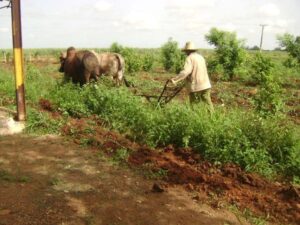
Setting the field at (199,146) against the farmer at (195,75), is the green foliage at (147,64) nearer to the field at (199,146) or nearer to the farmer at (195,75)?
the field at (199,146)

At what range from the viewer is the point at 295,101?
47.3ft

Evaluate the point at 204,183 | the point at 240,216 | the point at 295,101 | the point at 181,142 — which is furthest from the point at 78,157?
the point at 295,101

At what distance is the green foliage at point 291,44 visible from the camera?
21156mm

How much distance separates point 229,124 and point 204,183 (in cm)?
147

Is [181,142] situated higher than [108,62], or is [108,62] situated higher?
[108,62]

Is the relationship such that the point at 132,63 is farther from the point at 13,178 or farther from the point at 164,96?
the point at 13,178

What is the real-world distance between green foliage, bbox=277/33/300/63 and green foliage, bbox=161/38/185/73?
776 centimetres

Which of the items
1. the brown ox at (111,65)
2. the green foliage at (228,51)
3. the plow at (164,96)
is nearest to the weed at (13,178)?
the plow at (164,96)

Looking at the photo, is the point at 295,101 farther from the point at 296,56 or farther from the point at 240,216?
the point at 240,216

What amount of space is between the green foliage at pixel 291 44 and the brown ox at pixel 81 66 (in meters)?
12.8

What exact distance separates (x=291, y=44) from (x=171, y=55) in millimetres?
9336

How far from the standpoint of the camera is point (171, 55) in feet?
93.7

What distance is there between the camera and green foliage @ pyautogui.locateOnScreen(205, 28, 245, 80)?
21.7 m

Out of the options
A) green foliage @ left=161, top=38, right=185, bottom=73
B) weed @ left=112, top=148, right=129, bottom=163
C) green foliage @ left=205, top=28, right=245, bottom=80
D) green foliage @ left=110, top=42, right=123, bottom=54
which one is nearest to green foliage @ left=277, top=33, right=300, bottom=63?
green foliage @ left=205, top=28, right=245, bottom=80
